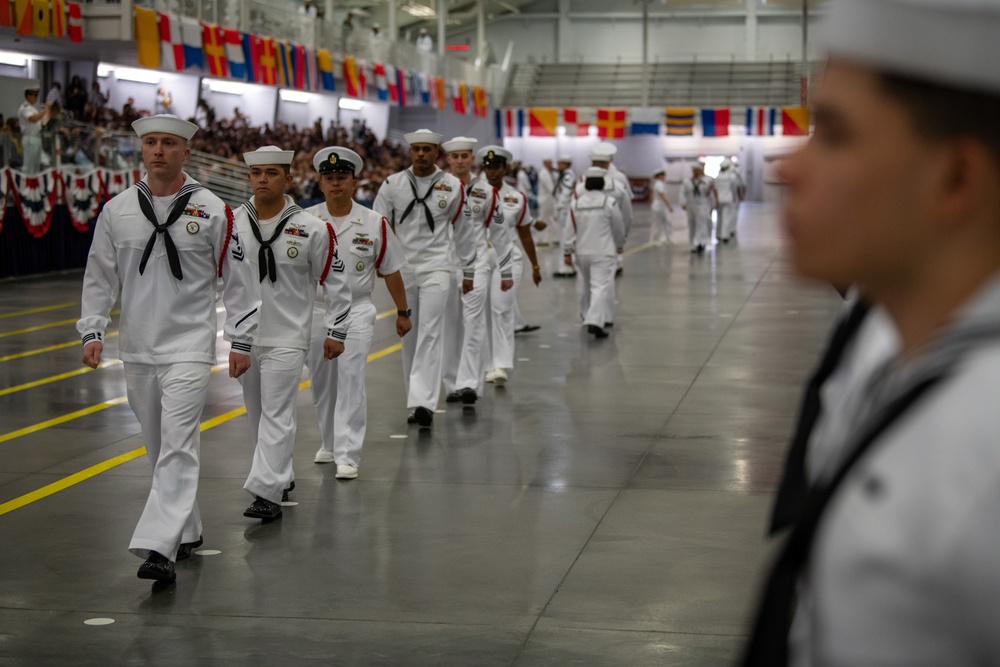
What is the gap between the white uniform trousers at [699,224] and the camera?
28.5 metres

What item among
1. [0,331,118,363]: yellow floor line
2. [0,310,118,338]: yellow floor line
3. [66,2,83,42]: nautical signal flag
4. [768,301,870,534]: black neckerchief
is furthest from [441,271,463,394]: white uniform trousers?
[66,2,83,42]: nautical signal flag

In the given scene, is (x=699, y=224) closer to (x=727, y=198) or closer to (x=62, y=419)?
(x=727, y=198)

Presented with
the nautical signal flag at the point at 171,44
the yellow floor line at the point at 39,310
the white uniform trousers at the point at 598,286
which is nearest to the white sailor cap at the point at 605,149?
the white uniform trousers at the point at 598,286

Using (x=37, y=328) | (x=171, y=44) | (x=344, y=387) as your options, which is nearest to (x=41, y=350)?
(x=37, y=328)

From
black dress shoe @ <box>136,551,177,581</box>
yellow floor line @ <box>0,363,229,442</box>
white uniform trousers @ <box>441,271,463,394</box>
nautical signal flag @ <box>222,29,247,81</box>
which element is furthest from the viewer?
nautical signal flag @ <box>222,29,247,81</box>

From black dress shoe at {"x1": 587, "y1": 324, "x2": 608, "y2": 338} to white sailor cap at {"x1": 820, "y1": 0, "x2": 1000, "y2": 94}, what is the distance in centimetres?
1392

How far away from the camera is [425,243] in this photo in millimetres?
10133

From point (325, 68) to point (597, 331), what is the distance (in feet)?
74.8

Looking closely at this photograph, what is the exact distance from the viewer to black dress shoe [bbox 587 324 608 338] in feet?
49.4

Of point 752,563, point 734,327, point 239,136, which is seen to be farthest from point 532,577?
point 239,136

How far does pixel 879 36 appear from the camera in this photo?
116 cm

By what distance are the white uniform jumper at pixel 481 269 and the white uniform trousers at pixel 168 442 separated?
461 centimetres

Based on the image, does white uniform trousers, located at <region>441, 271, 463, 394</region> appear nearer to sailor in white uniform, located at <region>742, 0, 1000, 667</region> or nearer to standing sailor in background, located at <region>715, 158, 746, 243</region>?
sailor in white uniform, located at <region>742, 0, 1000, 667</region>

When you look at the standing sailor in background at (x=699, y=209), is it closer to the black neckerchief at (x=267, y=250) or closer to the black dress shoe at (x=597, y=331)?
the black dress shoe at (x=597, y=331)
